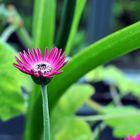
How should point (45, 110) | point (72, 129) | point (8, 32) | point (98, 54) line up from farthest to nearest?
point (8, 32) < point (72, 129) < point (98, 54) < point (45, 110)

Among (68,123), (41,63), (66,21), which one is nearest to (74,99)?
(68,123)

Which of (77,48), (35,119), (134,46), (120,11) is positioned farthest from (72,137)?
Answer: (120,11)

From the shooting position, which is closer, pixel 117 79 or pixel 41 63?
pixel 41 63

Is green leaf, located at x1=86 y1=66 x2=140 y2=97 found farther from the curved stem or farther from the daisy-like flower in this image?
the daisy-like flower

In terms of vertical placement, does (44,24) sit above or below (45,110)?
above

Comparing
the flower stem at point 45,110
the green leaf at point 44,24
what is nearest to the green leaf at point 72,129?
the green leaf at point 44,24

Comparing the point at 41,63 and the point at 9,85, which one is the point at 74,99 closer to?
the point at 9,85

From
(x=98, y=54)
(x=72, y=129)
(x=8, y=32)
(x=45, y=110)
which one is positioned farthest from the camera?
(x=8, y=32)
